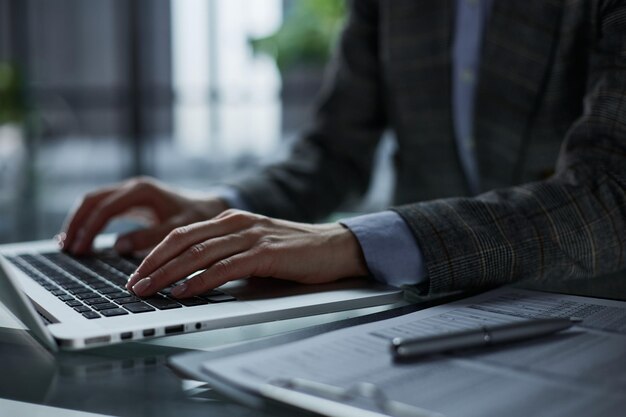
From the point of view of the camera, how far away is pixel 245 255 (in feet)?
1.99

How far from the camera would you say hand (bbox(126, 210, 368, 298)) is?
1.95ft

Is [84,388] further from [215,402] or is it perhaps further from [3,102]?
[3,102]

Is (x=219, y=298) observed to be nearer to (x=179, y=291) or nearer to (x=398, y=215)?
(x=179, y=291)

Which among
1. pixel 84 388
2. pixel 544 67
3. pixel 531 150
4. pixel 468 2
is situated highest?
pixel 468 2

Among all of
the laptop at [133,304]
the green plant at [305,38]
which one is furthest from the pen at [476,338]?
the green plant at [305,38]

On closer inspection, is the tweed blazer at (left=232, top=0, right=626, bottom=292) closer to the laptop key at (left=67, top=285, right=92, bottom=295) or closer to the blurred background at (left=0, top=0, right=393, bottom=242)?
the laptop key at (left=67, top=285, right=92, bottom=295)

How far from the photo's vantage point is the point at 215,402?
42cm

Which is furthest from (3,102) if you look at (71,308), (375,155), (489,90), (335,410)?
(335,410)

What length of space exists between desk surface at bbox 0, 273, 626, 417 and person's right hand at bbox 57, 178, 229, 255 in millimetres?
281

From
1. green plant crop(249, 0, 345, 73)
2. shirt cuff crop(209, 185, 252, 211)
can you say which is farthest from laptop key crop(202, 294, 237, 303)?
green plant crop(249, 0, 345, 73)

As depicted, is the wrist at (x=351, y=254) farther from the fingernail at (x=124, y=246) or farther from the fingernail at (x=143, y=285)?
the fingernail at (x=124, y=246)

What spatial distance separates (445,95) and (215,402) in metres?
0.83

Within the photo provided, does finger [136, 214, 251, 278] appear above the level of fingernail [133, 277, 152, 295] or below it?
above

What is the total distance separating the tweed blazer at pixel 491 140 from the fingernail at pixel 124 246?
226mm
